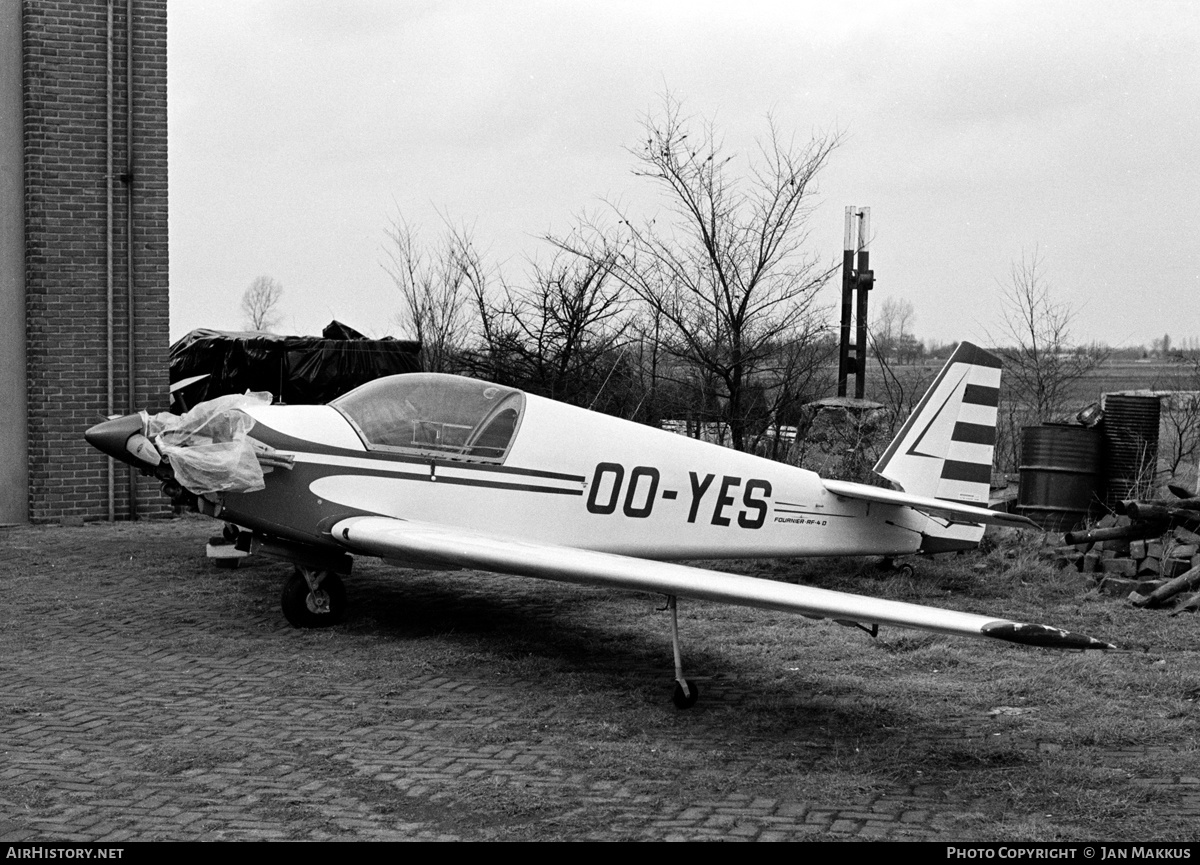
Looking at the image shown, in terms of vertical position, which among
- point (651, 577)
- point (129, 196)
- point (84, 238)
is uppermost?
point (129, 196)

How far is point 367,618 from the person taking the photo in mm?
7941

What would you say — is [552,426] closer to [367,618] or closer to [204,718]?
[367,618]

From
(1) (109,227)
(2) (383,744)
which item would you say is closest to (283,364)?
(1) (109,227)

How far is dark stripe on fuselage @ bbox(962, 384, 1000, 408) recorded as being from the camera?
354 inches

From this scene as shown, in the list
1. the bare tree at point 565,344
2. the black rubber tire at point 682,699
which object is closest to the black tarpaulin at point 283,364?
the bare tree at point 565,344

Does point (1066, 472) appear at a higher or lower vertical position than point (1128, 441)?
lower

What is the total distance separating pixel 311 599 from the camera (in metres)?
7.57

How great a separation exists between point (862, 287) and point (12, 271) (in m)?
9.48

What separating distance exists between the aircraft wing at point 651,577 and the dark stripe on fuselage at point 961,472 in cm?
302

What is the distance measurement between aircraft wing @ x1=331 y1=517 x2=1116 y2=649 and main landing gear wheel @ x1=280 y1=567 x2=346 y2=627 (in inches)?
23.4

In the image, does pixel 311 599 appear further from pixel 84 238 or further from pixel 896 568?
pixel 84 238

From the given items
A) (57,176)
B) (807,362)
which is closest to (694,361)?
(807,362)

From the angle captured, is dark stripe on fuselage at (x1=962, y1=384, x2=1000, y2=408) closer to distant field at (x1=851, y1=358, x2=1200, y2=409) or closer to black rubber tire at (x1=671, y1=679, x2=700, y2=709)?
distant field at (x1=851, y1=358, x2=1200, y2=409)

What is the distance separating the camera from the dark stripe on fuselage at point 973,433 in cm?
891
